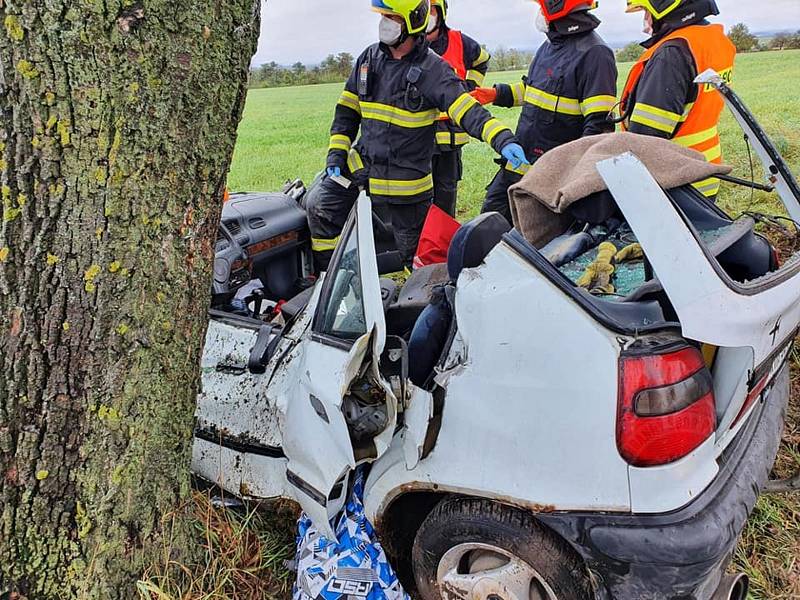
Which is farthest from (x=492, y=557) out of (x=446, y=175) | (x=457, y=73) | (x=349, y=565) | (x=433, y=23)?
(x=433, y=23)

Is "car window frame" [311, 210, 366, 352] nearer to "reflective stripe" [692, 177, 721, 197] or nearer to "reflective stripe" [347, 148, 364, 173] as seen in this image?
"reflective stripe" [692, 177, 721, 197]

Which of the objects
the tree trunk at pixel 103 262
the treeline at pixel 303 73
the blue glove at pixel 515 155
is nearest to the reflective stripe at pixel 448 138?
the blue glove at pixel 515 155

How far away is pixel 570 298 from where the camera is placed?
1417mm

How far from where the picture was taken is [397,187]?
4113 mm

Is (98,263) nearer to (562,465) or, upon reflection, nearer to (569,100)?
(562,465)

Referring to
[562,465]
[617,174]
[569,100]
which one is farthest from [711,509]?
[569,100]

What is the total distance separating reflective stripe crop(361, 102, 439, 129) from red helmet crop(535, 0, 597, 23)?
83cm

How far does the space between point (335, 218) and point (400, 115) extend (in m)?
0.74

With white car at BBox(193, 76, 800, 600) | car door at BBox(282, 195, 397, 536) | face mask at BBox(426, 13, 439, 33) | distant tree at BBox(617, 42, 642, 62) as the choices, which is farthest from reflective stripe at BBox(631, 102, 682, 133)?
distant tree at BBox(617, 42, 642, 62)

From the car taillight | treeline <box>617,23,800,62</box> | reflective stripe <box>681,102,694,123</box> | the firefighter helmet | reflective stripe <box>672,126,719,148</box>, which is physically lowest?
the car taillight

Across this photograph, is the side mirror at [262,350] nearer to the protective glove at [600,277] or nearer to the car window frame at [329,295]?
the car window frame at [329,295]

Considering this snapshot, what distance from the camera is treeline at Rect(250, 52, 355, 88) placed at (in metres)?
43.4

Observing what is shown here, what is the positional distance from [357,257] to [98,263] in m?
0.65

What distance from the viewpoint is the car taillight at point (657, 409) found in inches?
54.4
